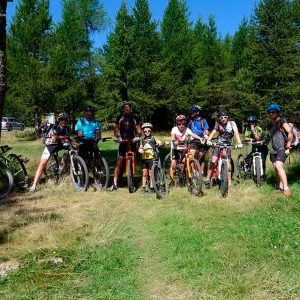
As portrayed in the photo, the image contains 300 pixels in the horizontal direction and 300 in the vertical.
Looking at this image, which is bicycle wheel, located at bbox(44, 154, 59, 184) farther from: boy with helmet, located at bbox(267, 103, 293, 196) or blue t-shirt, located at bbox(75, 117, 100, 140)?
boy with helmet, located at bbox(267, 103, 293, 196)

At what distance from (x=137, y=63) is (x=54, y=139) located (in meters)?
23.7

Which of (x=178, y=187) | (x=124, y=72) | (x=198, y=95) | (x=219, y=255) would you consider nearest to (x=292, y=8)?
(x=198, y=95)

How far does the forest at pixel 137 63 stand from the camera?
2972cm

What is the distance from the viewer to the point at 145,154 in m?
8.48

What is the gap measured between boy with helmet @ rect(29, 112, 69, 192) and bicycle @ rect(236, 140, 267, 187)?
4291 millimetres

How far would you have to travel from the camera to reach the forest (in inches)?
1170

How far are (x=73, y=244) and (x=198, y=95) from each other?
32752 millimetres

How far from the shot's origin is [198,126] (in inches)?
378

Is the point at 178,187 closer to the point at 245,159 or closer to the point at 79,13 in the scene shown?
the point at 245,159

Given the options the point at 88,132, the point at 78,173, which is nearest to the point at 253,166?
the point at 88,132

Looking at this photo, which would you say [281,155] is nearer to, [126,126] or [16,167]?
[126,126]

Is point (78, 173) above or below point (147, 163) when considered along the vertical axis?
below

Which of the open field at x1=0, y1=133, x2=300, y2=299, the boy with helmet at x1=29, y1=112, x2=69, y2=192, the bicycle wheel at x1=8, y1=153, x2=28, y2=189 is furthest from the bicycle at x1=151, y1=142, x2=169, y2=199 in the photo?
the bicycle wheel at x1=8, y1=153, x2=28, y2=189

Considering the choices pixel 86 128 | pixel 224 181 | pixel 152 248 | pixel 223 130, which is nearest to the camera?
pixel 152 248
